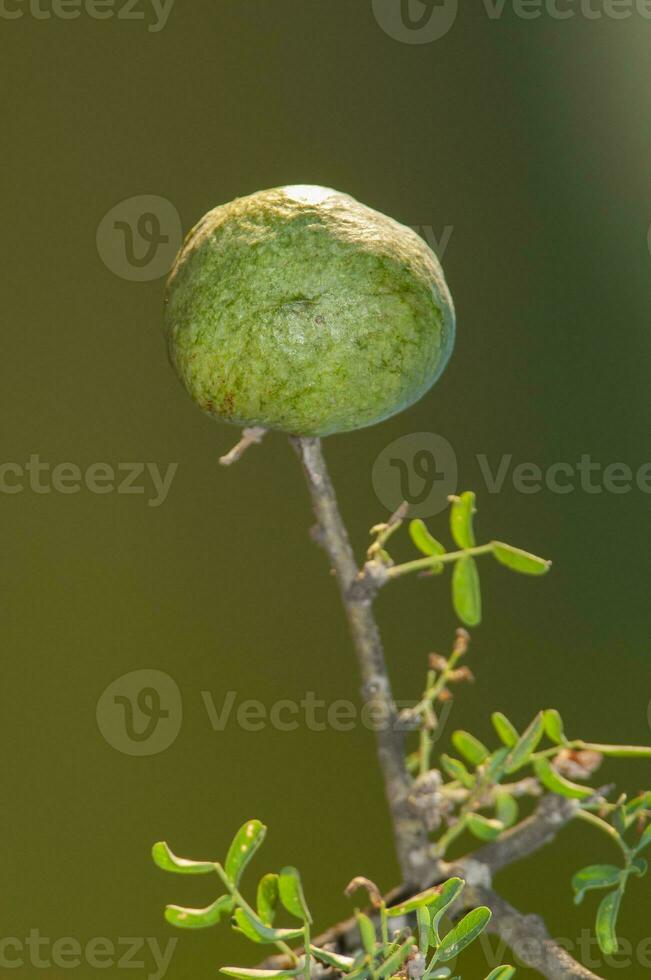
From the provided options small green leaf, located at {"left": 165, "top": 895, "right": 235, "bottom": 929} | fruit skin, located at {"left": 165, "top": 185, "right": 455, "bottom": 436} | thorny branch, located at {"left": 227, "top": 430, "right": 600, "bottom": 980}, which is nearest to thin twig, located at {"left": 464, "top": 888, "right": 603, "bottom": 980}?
thorny branch, located at {"left": 227, "top": 430, "right": 600, "bottom": 980}

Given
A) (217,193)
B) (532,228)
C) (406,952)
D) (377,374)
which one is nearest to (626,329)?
(532,228)

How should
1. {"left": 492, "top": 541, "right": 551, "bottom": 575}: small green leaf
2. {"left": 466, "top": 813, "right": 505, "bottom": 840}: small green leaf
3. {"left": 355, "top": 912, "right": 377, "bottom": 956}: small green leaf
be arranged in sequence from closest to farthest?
{"left": 355, "top": 912, "right": 377, "bottom": 956}: small green leaf < {"left": 492, "top": 541, "right": 551, "bottom": 575}: small green leaf < {"left": 466, "top": 813, "right": 505, "bottom": 840}: small green leaf

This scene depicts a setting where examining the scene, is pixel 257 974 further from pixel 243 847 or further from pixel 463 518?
pixel 463 518

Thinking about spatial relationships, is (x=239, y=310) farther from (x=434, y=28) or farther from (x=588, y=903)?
(x=588, y=903)

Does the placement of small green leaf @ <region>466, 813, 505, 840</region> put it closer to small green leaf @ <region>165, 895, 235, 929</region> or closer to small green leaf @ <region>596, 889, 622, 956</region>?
small green leaf @ <region>596, 889, 622, 956</region>

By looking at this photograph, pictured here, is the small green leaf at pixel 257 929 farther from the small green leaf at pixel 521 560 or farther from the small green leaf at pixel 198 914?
the small green leaf at pixel 521 560

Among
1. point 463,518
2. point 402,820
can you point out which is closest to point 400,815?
point 402,820
